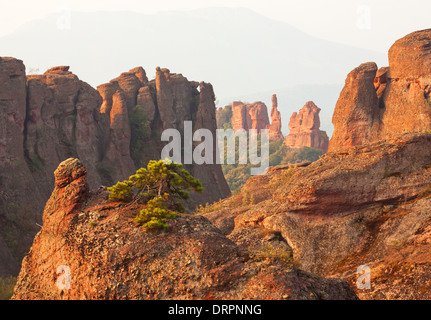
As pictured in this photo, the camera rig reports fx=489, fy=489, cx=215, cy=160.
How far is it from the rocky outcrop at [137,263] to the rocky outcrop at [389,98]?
116 ft

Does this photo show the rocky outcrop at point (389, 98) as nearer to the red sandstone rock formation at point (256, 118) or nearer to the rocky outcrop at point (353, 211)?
the rocky outcrop at point (353, 211)

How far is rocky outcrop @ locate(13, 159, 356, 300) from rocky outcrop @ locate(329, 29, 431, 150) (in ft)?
116

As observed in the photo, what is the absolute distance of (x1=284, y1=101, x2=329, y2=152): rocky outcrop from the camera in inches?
6009

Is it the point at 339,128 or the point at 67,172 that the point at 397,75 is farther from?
the point at 67,172

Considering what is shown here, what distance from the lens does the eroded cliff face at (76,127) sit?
45719 millimetres

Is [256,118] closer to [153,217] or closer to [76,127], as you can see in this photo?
[76,127]

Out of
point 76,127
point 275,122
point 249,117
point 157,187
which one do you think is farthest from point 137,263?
point 249,117

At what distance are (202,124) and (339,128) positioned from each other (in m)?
30.2

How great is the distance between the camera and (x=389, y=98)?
50000mm

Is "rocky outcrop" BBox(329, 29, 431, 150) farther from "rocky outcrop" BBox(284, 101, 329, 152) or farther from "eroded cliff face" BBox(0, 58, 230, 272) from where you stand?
"rocky outcrop" BBox(284, 101, 329, 152)

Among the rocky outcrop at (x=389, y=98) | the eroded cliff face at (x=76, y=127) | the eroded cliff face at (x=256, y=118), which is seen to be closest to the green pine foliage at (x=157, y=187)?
the eroded cliff face at (x=76, y=127)

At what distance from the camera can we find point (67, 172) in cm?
1852

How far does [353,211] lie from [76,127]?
38254mm

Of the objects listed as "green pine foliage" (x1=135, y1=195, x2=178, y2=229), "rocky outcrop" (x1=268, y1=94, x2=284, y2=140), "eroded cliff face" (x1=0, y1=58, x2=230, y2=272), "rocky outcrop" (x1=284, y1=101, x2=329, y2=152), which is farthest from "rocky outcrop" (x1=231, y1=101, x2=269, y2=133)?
"green pine foliage" (x1=135, y1=195, x2=178, y2=229)
